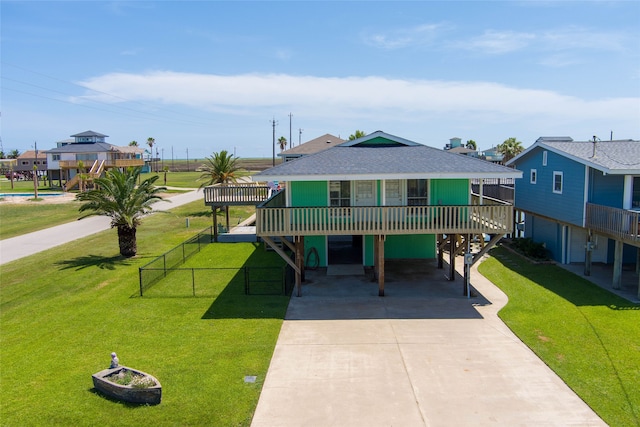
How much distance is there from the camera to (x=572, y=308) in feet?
53.7

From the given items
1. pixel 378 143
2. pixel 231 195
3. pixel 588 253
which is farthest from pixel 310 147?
pixel 588 253

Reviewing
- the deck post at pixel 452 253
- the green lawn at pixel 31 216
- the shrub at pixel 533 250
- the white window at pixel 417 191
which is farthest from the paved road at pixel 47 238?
the shrub at pixel 533 250

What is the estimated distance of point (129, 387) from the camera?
10.7m

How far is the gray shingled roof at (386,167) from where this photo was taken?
60.1 feet

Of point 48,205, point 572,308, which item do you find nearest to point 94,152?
point 48,205

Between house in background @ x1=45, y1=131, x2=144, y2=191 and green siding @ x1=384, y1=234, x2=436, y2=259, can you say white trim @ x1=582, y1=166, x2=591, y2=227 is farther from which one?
house in background @ x1=45, y1=131, x2=144, y2=191

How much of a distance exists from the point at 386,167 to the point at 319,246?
5.50 meters

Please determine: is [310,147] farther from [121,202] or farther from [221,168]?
[121,202]

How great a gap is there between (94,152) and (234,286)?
56090 millimetres

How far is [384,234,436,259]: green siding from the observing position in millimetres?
23547

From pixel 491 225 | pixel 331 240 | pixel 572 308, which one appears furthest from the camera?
pixel 331 240

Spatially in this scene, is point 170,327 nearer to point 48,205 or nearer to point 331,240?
point 331,240

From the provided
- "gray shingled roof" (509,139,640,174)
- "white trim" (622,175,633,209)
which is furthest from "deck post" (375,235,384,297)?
"white trim" (622,175,633,209)

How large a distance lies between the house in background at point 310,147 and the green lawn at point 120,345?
57.2ft
